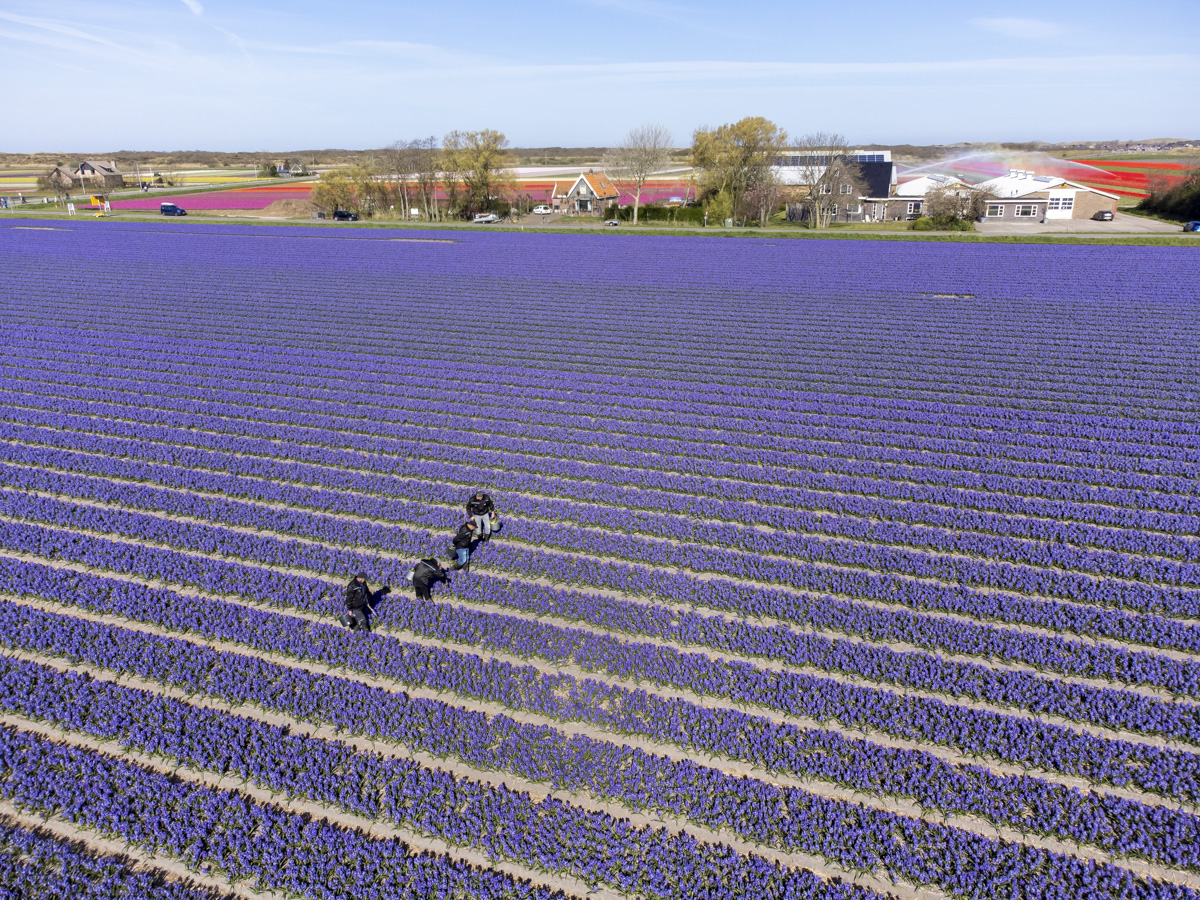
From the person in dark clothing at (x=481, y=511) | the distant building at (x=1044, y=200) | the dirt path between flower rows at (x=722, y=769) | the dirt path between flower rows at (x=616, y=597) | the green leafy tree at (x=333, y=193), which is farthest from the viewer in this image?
the green leafy tree at (x=333, y=193)

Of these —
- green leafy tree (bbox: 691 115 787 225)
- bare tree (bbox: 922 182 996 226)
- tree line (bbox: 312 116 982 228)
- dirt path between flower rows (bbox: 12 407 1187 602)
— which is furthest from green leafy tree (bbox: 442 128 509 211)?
dirt path between flower rows (bbox: 12 407 1187 602)

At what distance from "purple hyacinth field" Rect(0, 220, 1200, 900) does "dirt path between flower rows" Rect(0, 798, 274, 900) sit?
34 mm

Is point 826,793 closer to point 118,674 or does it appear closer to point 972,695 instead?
point 972,695

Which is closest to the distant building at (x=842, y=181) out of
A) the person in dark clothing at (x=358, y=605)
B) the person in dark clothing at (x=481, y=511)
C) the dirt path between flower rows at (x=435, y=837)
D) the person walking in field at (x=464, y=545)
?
the person in dark clothing at (x=481, y=511)

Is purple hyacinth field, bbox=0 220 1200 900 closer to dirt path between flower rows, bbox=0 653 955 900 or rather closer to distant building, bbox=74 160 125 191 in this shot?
dirt path between flower rows, bbox=0 653 955 900

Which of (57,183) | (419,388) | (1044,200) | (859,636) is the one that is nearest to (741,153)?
(1044,200)

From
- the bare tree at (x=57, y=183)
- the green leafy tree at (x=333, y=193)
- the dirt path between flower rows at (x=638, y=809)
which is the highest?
the bare tree at (x=57, y=183)

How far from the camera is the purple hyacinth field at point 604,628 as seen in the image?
23.7 feet

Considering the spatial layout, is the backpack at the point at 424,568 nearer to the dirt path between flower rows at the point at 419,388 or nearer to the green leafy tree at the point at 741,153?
the dirt path between flower rows at the point at 419,388

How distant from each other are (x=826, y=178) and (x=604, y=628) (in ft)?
222

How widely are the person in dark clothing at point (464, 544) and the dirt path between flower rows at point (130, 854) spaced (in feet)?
18.5

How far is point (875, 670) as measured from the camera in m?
9.59

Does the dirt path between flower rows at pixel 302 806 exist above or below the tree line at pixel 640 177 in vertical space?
below

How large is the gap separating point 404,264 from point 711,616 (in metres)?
39.3
